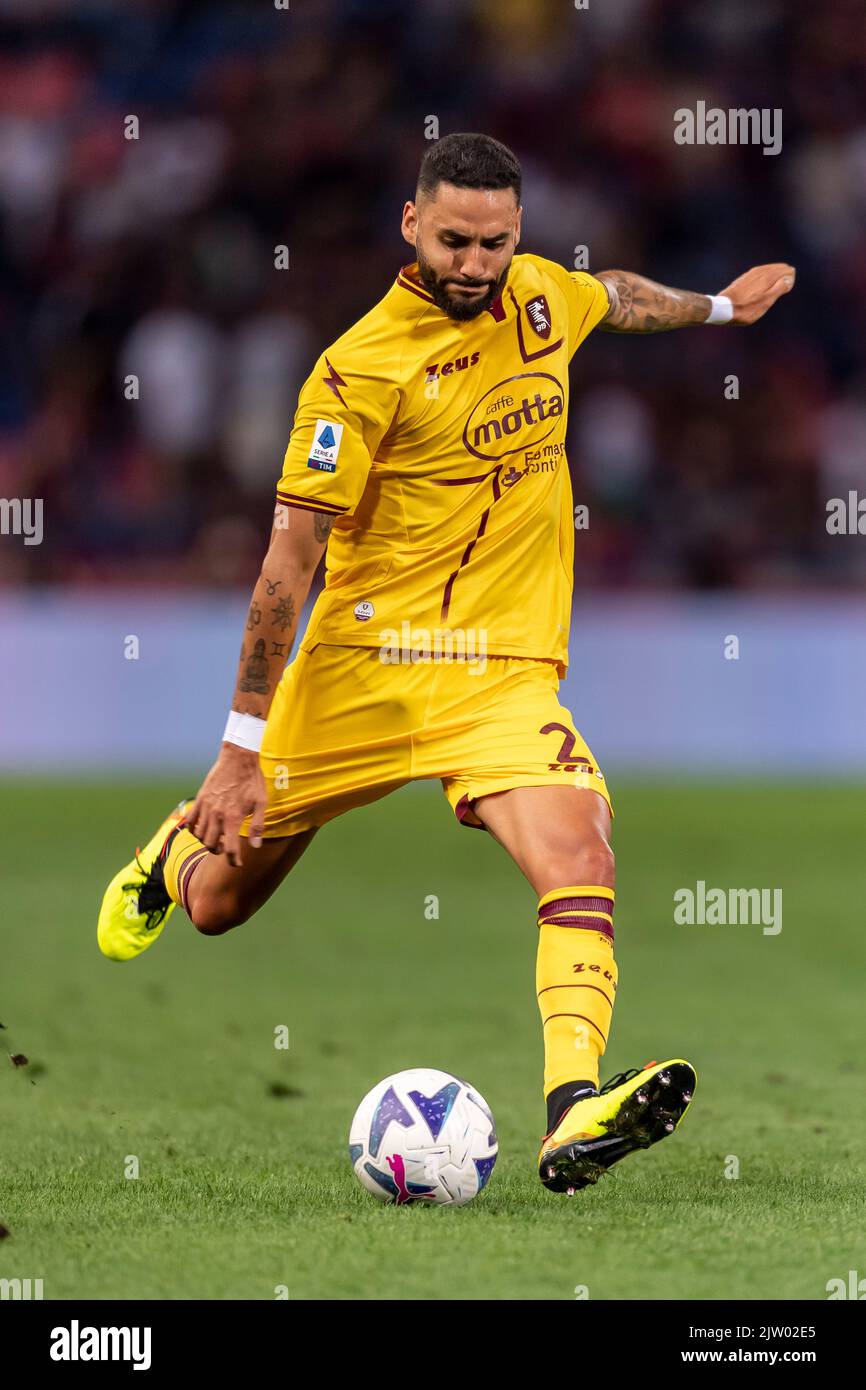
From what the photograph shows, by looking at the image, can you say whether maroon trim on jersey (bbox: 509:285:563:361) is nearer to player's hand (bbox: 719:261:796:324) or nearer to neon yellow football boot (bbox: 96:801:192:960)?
player's hand (bbox: 719:261:796:324)

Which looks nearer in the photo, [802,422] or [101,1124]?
[101,1124]

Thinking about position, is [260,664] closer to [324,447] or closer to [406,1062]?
[324,447]

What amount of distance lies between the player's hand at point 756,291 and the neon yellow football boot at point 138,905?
2.32 meters

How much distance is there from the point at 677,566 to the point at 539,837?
32.5ft

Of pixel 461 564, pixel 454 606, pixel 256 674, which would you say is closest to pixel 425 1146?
pixel 256 674

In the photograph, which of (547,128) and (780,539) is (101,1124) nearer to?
(780,539)

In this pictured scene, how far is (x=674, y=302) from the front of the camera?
6.01 meters

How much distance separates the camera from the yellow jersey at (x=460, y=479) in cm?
518

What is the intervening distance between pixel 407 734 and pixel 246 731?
1.96ft

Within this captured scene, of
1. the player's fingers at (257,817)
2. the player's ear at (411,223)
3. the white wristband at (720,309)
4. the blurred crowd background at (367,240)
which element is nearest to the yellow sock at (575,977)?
the player's fingers at (257,817)

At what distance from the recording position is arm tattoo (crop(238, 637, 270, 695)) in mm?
5012

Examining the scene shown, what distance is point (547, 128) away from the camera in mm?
16328

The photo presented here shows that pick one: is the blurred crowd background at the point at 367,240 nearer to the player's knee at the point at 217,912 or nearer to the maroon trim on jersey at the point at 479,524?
the player's knee at the point at 217,912

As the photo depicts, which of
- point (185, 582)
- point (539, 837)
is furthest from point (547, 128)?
point (539, 837)
